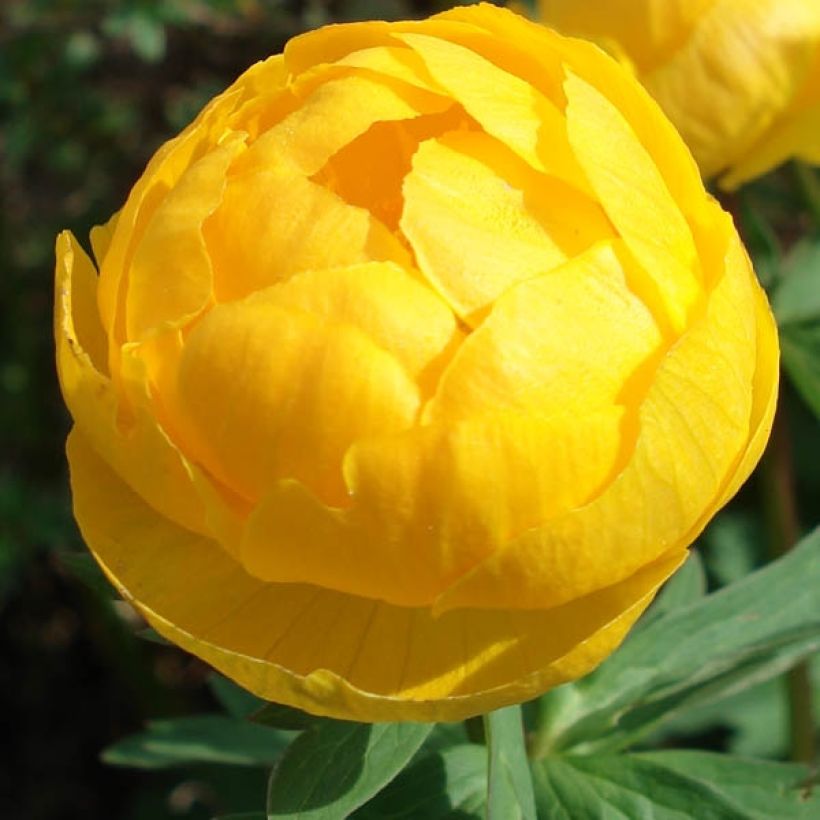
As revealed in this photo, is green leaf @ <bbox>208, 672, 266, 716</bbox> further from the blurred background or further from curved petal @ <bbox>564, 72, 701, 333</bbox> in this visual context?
curved petal @ <bbox>564, 72, 701, 333</bbox>

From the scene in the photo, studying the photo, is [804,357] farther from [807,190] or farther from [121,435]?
[121,435]

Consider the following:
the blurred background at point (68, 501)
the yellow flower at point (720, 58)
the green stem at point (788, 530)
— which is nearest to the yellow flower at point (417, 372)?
the yellow flower at point (720, 58)

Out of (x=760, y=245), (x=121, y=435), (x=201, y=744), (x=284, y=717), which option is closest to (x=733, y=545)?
(x=760, y=245)

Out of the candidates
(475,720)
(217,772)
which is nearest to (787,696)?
(475,720)

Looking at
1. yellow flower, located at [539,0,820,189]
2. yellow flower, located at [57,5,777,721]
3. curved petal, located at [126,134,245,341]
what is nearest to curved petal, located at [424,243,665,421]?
yellow flower, located at [57,5,777,721]

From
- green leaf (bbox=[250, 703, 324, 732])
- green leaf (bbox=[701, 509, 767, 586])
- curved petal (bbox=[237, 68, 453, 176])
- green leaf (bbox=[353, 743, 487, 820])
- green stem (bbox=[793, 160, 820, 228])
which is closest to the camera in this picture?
curved petal (bbox=[237, 68, 453, 176])

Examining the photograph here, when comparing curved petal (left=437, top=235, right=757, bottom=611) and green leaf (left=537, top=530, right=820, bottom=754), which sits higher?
curved petal (left=437, top=235, right=757, bottom=611)
